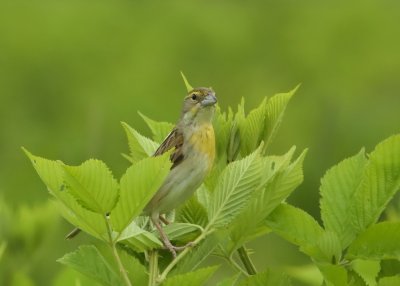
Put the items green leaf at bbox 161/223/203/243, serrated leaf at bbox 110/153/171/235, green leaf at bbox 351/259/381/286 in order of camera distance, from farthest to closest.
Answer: green leaf at bbox 351/259/381/286
green leaf at bbox 161/223/203/243
serrated leaf at bbox 110/153/171/235

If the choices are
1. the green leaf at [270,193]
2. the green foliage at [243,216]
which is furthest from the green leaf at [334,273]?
the green leaf at [270,193]

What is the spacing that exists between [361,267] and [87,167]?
84cm

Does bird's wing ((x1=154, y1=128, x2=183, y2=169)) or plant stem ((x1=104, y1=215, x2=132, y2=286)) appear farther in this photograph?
bird's wing ((x1=154, y1=128, x2=183, y2=169))

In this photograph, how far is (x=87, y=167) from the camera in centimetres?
164

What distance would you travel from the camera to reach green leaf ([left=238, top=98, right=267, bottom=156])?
1913 mm

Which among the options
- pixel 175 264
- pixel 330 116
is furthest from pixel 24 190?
pixel 330 116

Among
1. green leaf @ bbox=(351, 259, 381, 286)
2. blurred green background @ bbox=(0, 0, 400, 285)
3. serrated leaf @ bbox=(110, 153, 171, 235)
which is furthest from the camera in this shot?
blurred green background @ bbox=(0, 0, 400, 285)

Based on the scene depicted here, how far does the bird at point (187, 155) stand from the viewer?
2018 millimetres

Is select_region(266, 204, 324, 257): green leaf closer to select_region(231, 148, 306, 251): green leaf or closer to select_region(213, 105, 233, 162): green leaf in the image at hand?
select_region(231, 148, 306, 251): green leaf

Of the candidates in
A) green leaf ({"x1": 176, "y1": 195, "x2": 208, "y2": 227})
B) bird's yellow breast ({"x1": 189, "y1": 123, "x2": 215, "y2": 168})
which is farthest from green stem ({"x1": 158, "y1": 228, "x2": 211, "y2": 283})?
bird's yellow breast ({"x1": 189, "y1": 123, "x2": 215, "y2": 168})

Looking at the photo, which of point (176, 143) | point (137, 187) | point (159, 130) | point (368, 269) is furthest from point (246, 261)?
point (176, 143)

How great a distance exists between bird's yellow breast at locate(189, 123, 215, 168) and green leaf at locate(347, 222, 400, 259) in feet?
1.35

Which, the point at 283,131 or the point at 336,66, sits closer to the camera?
the point at 283,131

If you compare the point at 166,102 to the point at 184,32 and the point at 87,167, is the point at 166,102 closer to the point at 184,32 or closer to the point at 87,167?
the point at 184,32
